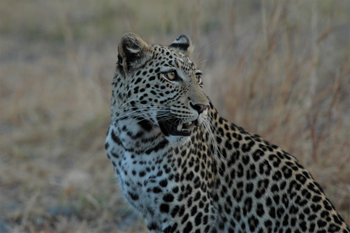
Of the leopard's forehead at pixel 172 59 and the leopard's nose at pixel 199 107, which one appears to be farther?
the leopard's forehead at pixel 172 59

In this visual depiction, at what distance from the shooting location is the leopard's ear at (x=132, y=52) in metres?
3.67

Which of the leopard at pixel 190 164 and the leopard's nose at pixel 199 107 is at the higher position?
the leopard's nose at pixel 199 107

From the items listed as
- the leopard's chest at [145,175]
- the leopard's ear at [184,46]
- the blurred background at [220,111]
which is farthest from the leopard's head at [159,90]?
the blurred background at [220,111]

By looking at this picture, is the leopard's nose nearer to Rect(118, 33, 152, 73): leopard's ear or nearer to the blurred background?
Rect(118, 33, 152, 73): leopard's ear

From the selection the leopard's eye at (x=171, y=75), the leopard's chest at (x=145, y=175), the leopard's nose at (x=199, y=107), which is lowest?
the leopard's chest at (x=145, y=175)

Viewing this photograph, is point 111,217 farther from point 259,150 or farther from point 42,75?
point 42,75

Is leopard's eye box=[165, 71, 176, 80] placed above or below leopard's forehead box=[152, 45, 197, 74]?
below

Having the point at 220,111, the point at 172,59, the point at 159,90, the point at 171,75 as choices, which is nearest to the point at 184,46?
the point at 172,59

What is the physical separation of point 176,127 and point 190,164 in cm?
38

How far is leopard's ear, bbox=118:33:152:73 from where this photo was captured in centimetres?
367

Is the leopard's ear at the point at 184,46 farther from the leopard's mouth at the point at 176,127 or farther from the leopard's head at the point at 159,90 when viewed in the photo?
the leopard's mouth at the point at 176,127

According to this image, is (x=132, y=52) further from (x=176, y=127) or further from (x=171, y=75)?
(x=176, y=127)

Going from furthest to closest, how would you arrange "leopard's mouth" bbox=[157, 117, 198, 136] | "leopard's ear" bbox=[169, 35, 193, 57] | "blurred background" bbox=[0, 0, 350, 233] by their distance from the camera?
"blurred background" bbox=[0, 0, 350, 233]
"leopard's ear" bbox=[169, 35, 193, 57]
"leopard's mouth" bbox=[157, 117, 198, 136]

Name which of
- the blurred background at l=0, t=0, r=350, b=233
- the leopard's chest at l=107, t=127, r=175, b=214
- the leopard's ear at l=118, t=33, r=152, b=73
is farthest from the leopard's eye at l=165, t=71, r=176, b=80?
the blurred background at l=0, t=0, r=350, b=233
